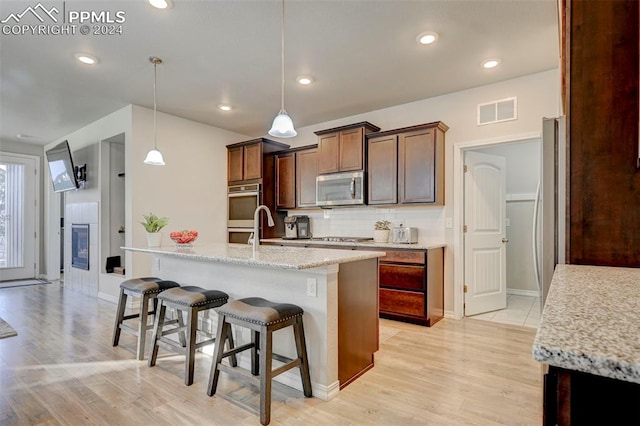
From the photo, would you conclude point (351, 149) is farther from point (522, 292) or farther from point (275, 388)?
point (522, 292)

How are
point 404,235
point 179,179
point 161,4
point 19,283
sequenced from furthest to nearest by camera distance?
→ 1. point 19,283
2. point 179,179
3. point 404,235
4. point 161,4

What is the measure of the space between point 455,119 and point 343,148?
1.43 meters

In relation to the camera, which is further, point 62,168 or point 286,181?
point 62,168

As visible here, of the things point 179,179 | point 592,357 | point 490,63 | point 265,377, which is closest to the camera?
point 592,357

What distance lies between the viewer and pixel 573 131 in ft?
4.57

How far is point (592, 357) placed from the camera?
485 millimetres

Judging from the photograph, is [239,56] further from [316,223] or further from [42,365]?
[42,365]

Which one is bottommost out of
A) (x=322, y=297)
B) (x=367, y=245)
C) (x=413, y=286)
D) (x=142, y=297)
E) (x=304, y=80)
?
(x=413, y=286)

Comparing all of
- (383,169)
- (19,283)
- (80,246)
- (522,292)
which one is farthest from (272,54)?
(19,283)

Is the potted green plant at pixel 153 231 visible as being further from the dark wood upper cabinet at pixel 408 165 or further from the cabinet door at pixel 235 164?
the dark wood upper cabinet at pixel 408 165

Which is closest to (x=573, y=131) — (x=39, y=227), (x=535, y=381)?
(x=535, y=381)

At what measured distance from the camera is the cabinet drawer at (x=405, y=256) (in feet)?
12.2

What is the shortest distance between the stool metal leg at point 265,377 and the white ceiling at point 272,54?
2294 mm

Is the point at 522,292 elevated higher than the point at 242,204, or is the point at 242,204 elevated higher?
the point at 242,204
